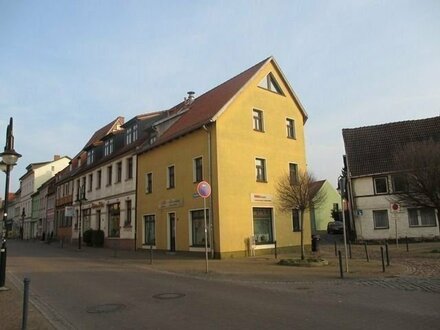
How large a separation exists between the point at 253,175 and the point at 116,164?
601 inches

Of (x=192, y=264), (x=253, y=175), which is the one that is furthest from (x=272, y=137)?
(x=192, y=264)

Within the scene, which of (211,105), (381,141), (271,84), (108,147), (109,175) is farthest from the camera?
(108,147)

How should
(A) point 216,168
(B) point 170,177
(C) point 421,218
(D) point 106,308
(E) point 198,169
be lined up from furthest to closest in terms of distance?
(C) point 421,218
(B) point 170,177
(E) point 198,169
(A) point 216,168
(D) point 106,308

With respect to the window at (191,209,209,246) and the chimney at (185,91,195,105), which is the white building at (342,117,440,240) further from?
the window at (191,209,209,246)

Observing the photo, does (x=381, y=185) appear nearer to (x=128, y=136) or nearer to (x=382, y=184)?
(x=382, y=184)

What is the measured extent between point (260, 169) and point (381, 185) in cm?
1522

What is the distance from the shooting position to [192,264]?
20172 millimetres

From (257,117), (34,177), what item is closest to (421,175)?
(257,117)

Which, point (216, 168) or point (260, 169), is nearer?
point (216, 168)

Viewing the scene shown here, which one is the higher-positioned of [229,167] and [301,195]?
[229,167]

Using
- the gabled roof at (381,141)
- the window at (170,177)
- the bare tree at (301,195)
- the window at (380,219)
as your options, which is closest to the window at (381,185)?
the gabled roof at (381,141)

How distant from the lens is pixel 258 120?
27609 millimetres

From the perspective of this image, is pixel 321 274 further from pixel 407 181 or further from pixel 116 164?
pixel 116 164

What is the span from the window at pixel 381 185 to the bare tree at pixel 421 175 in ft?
43.5
